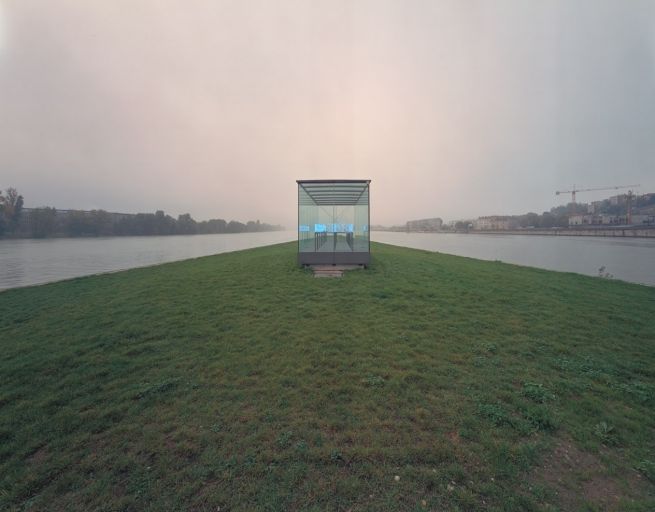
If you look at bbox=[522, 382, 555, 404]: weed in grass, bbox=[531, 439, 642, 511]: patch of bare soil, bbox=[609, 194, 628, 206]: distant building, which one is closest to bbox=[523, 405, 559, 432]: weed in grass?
bbox=[522, 382, 555, 404]: weed in grass

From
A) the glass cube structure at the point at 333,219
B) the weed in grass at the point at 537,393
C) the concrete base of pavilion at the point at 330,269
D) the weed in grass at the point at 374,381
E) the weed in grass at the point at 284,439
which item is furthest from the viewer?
the glass cube structure at the point at 333,219

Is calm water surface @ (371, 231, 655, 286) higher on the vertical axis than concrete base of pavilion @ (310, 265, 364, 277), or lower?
lower

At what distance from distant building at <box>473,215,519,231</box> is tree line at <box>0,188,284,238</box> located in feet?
496

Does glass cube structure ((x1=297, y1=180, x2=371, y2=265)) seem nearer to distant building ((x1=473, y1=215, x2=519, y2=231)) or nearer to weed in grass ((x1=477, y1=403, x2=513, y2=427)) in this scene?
weed in grass ((x1=477, y1=403, x2=513, y2=427))

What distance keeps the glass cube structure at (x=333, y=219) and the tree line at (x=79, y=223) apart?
89474mm

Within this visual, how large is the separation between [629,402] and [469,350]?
2132mm

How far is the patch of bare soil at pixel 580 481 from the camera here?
241 centimetres

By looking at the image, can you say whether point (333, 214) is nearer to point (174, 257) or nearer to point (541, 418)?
point (541, 418)

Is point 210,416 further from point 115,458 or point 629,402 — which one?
point 629,402

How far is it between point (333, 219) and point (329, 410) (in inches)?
Result: 452

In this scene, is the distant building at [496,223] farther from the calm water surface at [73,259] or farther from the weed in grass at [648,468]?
the weed in grass at [648,468]

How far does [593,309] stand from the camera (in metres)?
7.99

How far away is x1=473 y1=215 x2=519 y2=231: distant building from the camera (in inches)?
5337

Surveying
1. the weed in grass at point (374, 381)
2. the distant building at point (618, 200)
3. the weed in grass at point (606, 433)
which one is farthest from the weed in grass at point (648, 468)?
the distant building at point (618, 200)
